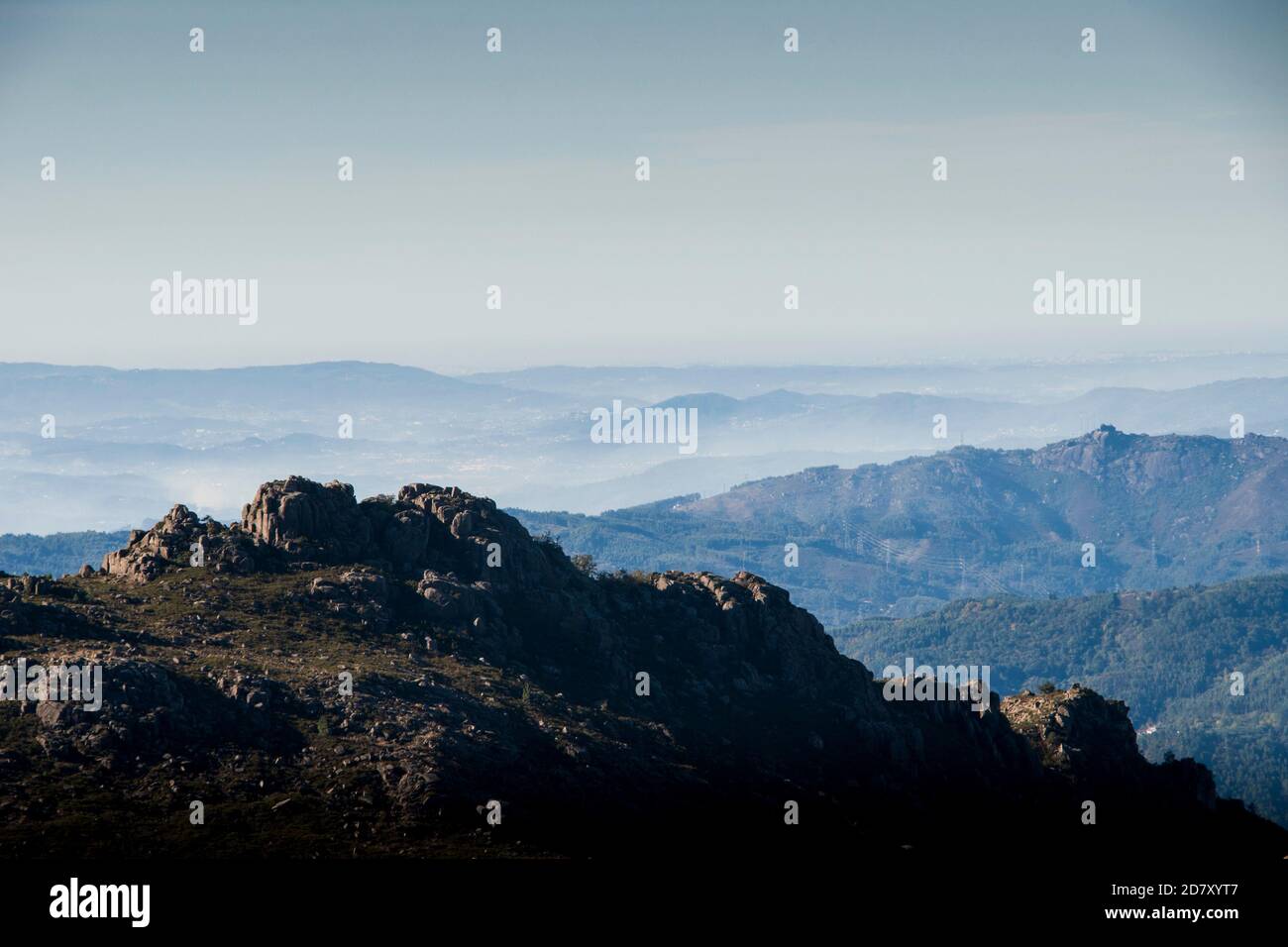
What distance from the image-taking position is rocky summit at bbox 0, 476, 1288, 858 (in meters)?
108

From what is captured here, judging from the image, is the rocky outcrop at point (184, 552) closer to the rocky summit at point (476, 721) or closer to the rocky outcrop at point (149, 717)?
the rocky summit at point (476, 721)

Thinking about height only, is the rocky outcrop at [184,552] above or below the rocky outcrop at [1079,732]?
above

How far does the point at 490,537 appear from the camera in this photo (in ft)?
493

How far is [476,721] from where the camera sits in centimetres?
12331

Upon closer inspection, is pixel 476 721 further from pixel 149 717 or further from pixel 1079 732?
pixel 1079 732

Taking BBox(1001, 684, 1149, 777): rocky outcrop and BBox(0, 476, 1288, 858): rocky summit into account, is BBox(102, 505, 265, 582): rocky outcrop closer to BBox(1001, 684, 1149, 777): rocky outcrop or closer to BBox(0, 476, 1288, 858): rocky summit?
BBox(0, 476, 1288, 858): rocky summit

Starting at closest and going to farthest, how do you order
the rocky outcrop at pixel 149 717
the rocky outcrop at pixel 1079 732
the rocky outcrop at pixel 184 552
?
1. the rocky outcrop at pixel 149 717
2. the rocky outcrop at pixel 184 552
3. the rocky outcrop at pixel 1079 732

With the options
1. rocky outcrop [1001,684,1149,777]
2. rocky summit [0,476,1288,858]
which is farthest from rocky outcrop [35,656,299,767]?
rocky outcrop [1001,684,1149,777]

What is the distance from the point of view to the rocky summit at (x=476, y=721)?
4267 inches

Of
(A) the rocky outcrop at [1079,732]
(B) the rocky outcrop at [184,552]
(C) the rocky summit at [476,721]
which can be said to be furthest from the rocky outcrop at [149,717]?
(A) the rocky outcrop at [1079,732]

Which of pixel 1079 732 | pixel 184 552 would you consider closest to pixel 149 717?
pixel 184 552

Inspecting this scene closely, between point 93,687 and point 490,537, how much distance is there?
1798 inches

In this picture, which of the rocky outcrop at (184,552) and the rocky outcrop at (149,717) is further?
the rocky outcrop at (184,552)
